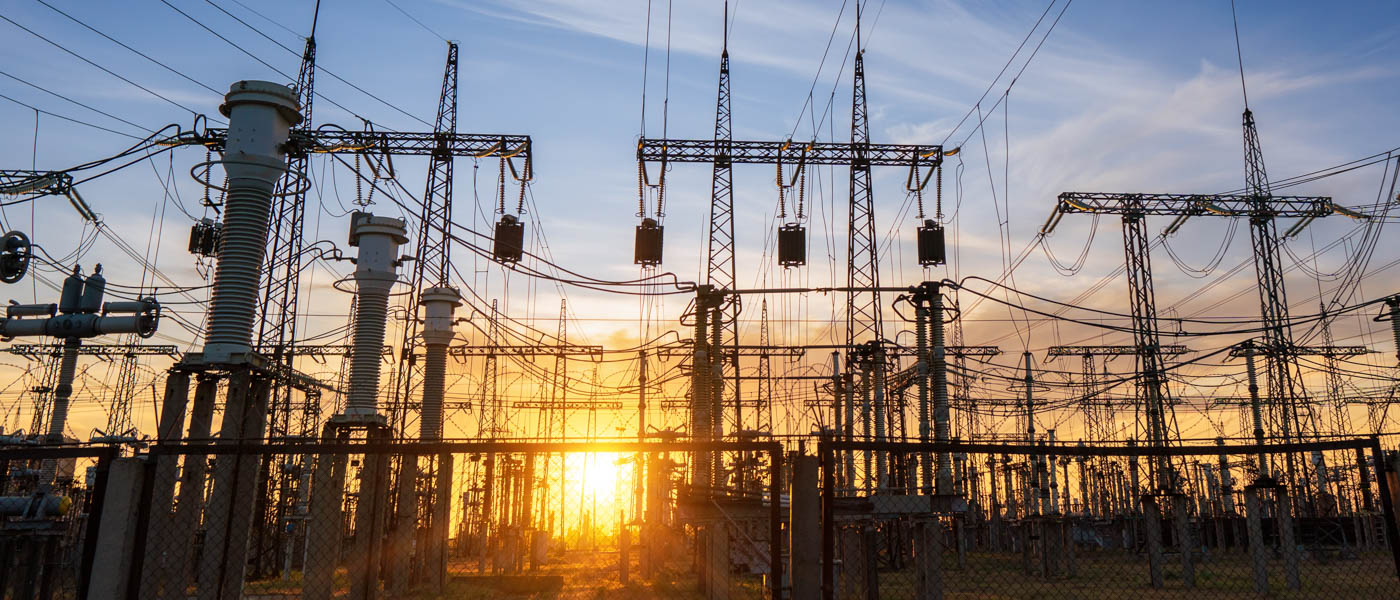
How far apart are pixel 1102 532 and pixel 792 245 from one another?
40351mm

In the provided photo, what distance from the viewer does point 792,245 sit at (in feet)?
92.8

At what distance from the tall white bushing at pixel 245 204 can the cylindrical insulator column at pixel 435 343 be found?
10471mm

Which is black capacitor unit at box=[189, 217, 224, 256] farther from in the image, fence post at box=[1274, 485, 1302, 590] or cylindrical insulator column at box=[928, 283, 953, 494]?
fence post at box=[1274, 485, 1302, 590]

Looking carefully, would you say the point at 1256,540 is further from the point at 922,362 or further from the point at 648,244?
the point at 648,244

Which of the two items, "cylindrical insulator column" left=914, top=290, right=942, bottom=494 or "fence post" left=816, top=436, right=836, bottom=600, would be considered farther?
"cylindrical insulator column" left=914, top=290, right=942, bottom=494

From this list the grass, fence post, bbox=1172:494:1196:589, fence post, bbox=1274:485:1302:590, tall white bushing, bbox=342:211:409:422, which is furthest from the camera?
fence post, bbox=1172:494:1196:589

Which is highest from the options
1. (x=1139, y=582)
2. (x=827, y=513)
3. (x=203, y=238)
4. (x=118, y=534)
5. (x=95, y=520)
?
(x=203, y=238)

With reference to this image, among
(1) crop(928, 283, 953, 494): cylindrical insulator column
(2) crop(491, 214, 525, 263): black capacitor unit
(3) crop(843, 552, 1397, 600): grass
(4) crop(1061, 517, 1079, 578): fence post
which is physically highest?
(2) crop(491, 214, 525, 263): black capacitor unit

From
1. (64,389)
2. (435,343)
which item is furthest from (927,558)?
(64,389)

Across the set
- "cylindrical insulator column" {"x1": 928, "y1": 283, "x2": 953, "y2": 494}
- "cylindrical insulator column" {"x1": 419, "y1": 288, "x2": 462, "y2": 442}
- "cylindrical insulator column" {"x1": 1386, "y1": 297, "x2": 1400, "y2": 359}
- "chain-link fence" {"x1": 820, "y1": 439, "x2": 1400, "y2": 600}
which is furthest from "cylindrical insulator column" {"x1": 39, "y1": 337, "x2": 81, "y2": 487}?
"cylindrical insulator column" {"x1": 1386, "y1": 297, "x2": 1400, "y2": 359}

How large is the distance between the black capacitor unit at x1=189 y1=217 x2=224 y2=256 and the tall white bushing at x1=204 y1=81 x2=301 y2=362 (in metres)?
14.2

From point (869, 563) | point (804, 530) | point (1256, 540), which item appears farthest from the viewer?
point (1256, 540)

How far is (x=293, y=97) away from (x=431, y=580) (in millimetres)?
19570

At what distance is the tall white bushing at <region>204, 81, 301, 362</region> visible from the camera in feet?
44.1
